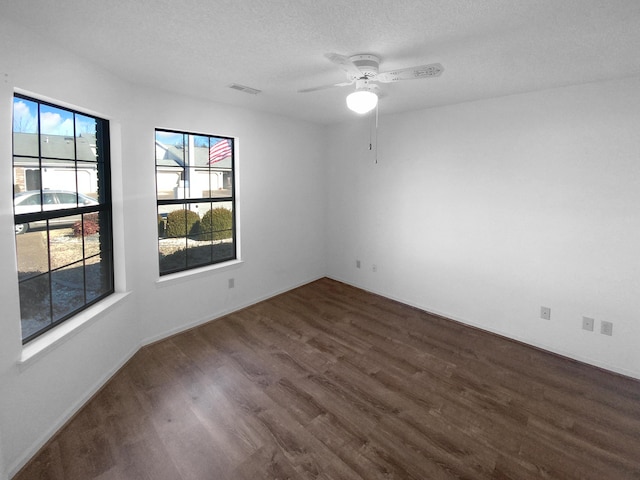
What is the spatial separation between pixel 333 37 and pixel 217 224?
2771 millimetres

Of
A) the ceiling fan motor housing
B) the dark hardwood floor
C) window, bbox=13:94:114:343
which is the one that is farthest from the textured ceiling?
the dark hardwood floor

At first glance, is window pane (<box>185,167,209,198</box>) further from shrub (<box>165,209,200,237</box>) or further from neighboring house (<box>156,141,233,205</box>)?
shrub (<box>165,209,200,237</box>)

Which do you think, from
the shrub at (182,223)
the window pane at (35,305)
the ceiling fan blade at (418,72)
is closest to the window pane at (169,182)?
the shrub at (182,223)

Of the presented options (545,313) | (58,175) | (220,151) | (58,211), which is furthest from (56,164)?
(545,313)

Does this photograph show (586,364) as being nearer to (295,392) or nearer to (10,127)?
(295,392)

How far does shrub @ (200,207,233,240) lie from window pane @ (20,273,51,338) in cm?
176

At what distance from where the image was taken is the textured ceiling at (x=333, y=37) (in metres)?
1.67

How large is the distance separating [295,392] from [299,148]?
344 centimetres

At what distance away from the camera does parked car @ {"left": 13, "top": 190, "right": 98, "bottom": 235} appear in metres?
2.08

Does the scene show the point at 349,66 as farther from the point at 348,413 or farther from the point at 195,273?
the point at 195,273

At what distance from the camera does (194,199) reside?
145 inches

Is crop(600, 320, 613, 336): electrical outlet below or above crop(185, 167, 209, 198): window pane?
below

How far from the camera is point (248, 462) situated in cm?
195

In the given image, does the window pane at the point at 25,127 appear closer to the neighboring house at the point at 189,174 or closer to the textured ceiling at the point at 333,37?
the textured ceiling at the point at 333,37
